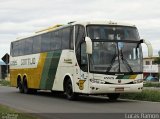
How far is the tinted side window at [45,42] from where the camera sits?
2550cm

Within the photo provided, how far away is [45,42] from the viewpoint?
25984mm

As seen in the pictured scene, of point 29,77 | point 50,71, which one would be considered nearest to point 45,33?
point 50,71

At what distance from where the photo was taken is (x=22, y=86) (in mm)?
30484

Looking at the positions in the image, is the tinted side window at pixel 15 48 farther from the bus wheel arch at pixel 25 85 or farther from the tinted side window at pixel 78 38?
the tinted side window at pixel 78 38

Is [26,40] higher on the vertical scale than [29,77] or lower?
higher

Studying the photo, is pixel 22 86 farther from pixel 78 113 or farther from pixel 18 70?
pixel 78 113

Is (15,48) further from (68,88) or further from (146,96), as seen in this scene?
(146,96)

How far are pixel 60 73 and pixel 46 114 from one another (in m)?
8.02

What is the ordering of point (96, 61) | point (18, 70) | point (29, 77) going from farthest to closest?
point (18, 70), point (29, 77), point (96, 61)

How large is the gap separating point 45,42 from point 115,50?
621cm

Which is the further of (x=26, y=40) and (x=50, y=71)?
(x=26, y=40)

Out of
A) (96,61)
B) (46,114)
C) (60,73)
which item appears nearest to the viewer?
(46,114)

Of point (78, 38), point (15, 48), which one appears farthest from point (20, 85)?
point (78, 38)

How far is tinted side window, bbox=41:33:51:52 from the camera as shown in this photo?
83.7 feet
